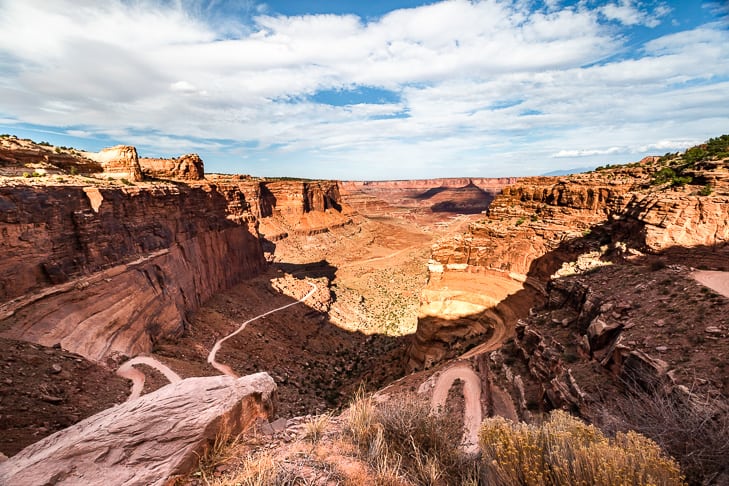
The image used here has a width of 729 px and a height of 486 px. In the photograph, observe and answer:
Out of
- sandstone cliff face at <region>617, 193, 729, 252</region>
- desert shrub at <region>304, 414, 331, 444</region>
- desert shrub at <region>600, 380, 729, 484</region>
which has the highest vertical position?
sandstone cliff face at <region>617, 193, 729, 252</region>

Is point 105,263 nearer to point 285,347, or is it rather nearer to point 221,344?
point 221,344

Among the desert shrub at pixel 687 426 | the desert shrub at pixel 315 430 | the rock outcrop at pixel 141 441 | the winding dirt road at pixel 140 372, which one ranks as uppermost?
the rock outcrop at pixel 141 441

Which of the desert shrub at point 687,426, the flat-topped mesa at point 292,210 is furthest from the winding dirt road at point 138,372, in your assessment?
the flat-topped mesa at point 292,210

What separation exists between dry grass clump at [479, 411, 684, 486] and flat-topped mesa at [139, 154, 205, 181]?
134 ft

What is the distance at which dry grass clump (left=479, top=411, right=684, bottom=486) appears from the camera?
429 centimetres

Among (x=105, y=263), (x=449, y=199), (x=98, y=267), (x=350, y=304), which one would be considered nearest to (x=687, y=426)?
(x=98, y=267)

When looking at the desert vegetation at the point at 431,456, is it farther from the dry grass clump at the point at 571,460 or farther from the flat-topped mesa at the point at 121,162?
the flat-topped mesa at the point at 121,162

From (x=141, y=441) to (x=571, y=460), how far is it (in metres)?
6.72

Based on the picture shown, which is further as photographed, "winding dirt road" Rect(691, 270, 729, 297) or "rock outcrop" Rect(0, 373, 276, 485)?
"winding dirt road" Rect(691, 270, 729, 297)

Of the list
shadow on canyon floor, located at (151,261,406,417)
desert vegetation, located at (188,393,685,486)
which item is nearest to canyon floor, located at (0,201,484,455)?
shadow on canyon floor, located at (151,261,406,417)

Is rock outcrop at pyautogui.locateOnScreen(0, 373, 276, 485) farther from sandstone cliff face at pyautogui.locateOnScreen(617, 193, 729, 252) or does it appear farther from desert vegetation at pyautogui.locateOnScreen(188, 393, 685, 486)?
sandstone cliff face at pyautogui.locateOnScreen(617, 193, 729, 252)

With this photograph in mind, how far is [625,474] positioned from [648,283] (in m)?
11.6

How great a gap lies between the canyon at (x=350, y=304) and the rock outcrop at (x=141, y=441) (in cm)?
14

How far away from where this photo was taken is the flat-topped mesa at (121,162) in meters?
27.4
